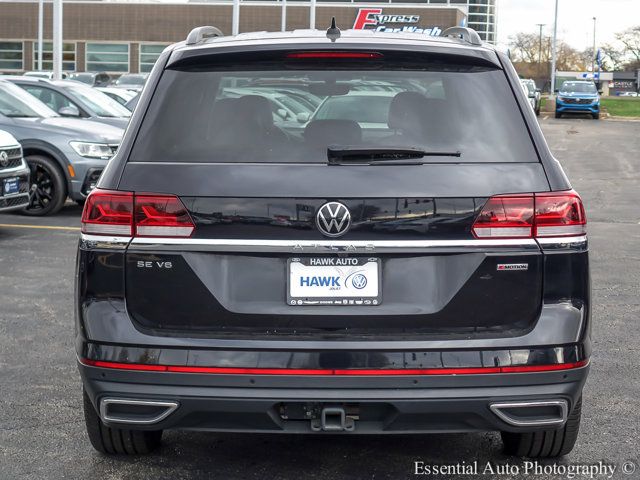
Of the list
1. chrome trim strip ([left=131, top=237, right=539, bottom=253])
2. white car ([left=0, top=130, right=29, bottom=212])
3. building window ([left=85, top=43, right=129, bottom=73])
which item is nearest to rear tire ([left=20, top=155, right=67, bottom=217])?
white car ([left=0, top=130, right=29, bottom=212])

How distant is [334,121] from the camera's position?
400 centimetres

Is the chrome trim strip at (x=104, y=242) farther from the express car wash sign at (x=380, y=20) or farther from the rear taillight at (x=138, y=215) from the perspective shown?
the express car wash sign at (x=380, y=20)

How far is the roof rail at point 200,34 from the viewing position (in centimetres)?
434

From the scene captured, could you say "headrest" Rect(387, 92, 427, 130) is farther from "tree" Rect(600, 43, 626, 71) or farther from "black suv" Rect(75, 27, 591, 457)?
"tree" Rect(600, 43, 626, 71)

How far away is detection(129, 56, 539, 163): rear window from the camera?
386cm

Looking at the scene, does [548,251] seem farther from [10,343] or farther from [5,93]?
[5,93]

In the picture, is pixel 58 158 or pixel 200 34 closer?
pixel 200 34

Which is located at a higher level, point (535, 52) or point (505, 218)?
point (535, 52)

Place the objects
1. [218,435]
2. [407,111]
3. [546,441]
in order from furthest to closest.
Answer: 1. [218,435]
2. [546,441]
3. [407,111]

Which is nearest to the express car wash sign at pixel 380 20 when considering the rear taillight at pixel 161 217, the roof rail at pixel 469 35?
the roof rail at pixel 469 35

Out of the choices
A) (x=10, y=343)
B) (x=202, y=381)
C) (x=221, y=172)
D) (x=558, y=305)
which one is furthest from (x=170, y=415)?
(x=10, y=343)

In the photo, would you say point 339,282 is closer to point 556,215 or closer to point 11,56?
point 556,215

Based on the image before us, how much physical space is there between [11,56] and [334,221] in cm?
7932

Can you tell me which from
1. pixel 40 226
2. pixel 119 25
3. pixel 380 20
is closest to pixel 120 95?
pixel 40 226
